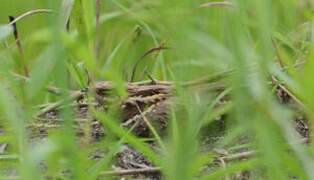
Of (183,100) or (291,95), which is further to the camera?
(291,95)

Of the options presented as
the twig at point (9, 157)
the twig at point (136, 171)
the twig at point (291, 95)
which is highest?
the twig at point (291, 95)

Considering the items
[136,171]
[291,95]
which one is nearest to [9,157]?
[136,171]

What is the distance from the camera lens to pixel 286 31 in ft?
5.83

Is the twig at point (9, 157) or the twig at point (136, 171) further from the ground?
the twig at point (9, 157)

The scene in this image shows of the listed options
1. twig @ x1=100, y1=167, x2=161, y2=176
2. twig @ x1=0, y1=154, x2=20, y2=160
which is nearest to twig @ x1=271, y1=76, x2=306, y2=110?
twig @ x1=100, y1=167, x2=161, y2=176

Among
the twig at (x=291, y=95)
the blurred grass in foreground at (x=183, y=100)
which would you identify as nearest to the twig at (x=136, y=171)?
the blurred grass in foreground at (x=183, y=100)

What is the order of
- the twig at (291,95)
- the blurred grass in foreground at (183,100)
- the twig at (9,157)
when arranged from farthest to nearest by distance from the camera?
the twig at (291,95) → the twig at (9,157) → the blurred grass in foreground at (183,100)

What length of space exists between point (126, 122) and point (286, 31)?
0.57 m

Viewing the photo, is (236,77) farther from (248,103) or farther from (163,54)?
(163,54)

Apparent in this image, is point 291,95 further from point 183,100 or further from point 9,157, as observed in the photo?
point 9,157

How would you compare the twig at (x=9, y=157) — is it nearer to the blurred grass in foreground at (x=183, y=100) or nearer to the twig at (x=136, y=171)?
the blurred grass in foreground at (x=183, y=100)

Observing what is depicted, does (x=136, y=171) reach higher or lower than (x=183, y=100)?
lower

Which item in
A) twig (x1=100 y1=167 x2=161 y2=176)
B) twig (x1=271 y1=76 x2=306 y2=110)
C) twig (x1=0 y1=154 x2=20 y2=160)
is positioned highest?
twig (x1=271 y1=76 x2=306 y2=110)

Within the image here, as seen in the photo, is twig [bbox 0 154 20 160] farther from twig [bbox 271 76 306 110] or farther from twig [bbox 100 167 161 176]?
twig [bbox 271 76 306 110]
